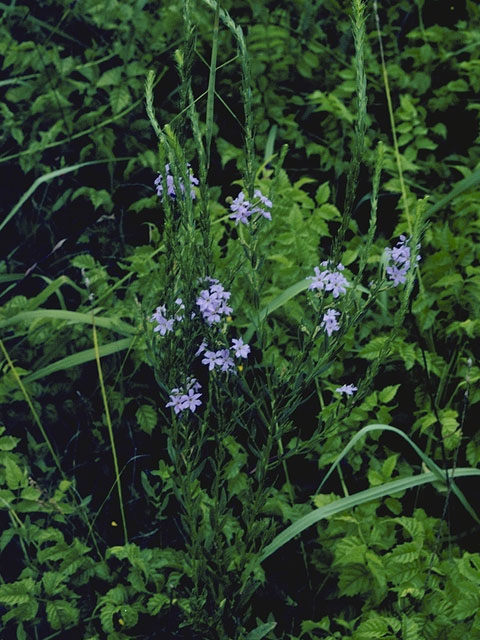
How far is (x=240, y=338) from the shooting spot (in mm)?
1814

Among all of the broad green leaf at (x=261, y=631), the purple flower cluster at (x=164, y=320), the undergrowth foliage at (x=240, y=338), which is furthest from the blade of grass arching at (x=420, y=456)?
the purple flower cluster at (x=164, y=320)

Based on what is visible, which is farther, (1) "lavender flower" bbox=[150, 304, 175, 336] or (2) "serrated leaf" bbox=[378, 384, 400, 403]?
(2) "serrated leaf" bbox=[378, 384, 400, 403]

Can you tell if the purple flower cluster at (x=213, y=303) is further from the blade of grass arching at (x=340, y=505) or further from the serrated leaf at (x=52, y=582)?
the serrated leaf at (x=52, y=582)

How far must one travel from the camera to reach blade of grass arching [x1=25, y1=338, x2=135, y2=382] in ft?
7.18

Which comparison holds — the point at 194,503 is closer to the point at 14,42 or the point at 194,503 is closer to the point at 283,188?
the point at 283,188

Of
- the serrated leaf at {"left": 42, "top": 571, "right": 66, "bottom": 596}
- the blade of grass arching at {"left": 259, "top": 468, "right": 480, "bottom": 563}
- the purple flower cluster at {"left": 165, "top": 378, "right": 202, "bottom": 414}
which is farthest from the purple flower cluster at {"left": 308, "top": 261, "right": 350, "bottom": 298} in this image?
the serrated leaf at {"left": 42, "top": 571, "right": 66, "bottom": 596}

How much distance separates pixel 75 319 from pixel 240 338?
2.03 feet

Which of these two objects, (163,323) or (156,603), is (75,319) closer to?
(163,323)

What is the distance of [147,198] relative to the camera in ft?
9.02

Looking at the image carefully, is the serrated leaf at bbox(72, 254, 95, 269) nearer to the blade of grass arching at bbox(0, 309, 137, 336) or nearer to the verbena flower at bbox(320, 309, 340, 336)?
the blade of grass arching at bbox(0, 309, 137, 336)

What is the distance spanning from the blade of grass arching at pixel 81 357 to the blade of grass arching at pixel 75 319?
0.04m

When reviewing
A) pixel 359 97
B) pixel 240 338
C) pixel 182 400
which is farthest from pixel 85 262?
pixel 359 97

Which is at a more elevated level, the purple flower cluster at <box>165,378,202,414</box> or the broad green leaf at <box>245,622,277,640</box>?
the purple flower cluster at <box>165,378,202,414</box>

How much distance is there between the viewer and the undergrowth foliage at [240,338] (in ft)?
5.33
